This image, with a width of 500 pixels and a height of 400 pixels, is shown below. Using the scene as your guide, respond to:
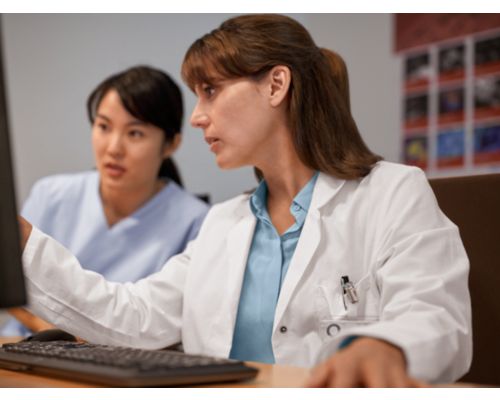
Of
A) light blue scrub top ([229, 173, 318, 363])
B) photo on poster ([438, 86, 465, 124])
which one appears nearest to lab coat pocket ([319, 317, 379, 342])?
light blue scrub top ([229, 173, 318, 363])

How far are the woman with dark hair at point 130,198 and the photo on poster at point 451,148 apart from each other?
33.2 inches

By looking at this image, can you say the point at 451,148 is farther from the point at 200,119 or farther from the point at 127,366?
the point at 127,366

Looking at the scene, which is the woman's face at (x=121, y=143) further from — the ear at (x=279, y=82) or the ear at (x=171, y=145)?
the ear at (x=279, y=82)

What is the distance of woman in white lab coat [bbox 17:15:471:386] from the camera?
1.15 m

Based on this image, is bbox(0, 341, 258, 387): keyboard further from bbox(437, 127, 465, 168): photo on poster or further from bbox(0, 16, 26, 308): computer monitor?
bbox(437, 127, 465, 168): photo on poster

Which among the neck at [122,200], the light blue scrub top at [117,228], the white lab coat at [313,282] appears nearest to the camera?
the white lab coat at [313,282]

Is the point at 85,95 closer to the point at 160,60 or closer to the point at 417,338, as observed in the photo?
the point at 160,60

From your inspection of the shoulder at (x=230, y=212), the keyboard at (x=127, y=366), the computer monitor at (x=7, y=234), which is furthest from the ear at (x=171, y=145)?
the computer monitor at (x=7, y=234)

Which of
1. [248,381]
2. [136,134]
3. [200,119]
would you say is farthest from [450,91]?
[248,381]

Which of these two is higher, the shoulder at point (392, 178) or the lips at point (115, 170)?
the shoulder at point (392, 178)

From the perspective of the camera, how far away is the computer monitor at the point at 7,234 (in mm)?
705

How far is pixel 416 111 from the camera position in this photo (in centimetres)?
249

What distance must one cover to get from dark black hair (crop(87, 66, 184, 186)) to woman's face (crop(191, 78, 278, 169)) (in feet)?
2.61
